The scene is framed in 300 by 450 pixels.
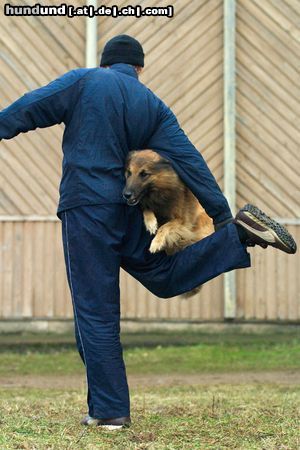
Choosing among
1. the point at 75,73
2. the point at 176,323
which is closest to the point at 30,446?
the point at 75,73

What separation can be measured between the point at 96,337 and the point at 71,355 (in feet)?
14.2

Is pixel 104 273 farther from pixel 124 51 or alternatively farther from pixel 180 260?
pixel 124 51

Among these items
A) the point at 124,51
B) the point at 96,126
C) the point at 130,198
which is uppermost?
the point at 124,51

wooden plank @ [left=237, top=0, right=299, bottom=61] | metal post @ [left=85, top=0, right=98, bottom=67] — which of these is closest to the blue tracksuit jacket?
metal post @ [left=85, top=0, right=98, bottom=67]

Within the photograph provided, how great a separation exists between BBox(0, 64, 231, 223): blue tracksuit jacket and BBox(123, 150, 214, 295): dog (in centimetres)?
8

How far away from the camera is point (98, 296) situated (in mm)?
5262

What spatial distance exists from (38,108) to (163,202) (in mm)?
853

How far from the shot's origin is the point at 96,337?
17.2ft

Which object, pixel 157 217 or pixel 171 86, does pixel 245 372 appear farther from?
pixel 157 217

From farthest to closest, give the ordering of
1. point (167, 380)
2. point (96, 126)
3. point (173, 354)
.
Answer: point (173, 354) → point (167, 380) → point (96, 126)

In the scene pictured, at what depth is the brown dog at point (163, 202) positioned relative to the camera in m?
5.28

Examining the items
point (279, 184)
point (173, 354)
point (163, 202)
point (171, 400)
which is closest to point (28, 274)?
point (173, 354)

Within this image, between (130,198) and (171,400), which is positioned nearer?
(130,198)

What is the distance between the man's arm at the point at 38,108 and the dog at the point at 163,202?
0.45 meters
